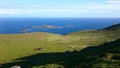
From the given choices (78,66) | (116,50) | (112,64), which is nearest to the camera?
(112,64)

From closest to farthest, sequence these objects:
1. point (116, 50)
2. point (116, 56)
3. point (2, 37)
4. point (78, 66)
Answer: point (78, 66), point (116, 56), point (116, 50), point (2, 37)

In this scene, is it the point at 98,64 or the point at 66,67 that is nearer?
the point at 98,64

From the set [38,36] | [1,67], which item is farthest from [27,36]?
[1,67]

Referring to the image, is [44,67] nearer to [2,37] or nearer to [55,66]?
[55,66]

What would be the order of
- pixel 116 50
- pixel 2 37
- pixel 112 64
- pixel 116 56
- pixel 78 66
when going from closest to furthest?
pixel 112 64 → pixel 78 66 → pixel 116 56 → pixel 116 50 → pixel 2 37

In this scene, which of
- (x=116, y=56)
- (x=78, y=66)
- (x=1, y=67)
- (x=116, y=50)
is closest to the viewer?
(x=78, y=66)

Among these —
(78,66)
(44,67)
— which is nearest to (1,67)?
(44,67)

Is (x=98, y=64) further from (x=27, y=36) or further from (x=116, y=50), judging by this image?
(x=27, y=36)

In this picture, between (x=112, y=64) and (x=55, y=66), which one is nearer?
(x=112, y=64)

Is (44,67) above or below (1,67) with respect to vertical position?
above
